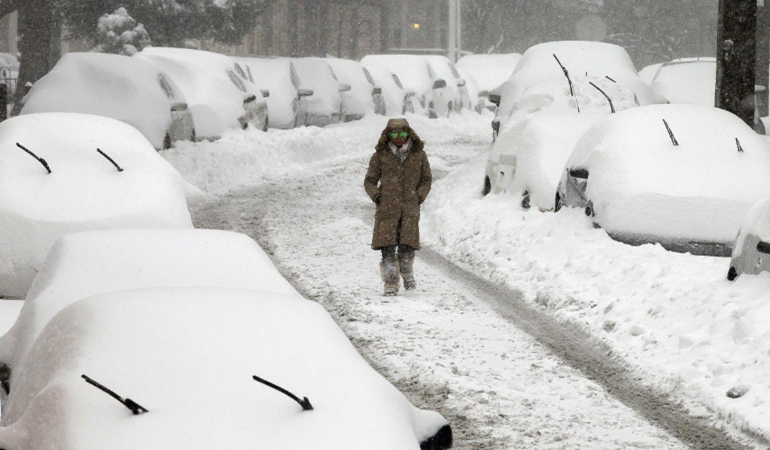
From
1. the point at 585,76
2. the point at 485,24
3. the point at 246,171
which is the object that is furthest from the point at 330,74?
the point at 485,24

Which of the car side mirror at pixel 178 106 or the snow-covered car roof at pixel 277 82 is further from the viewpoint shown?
the snow-covered car roof at pixel 277 82

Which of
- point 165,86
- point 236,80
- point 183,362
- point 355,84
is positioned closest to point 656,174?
point 183,362

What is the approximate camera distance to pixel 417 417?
348cm

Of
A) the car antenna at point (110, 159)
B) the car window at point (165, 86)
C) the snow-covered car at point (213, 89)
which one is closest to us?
the car antenna at point (110, 159)

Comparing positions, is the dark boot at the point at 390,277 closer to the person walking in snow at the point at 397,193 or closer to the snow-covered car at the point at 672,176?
the person walking in snow at the point at 397,193

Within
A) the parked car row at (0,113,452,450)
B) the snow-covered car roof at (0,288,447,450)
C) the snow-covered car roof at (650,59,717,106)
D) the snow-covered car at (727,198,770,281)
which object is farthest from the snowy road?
the snow-covered car roof at (650,59,717,106)

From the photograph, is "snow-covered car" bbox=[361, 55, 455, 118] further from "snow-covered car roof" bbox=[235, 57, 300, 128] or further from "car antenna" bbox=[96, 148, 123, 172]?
"car antenna" bbox=[96, 148, 123, 172]

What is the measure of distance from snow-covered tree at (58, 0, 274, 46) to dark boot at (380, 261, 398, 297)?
22.0 m

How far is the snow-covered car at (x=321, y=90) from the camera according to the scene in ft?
73.4

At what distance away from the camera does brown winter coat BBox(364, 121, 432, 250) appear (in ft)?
29.9

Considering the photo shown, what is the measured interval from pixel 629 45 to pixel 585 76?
42.3m

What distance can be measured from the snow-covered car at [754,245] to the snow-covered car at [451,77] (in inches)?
867

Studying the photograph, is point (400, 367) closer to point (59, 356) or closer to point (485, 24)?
point (59, 356)

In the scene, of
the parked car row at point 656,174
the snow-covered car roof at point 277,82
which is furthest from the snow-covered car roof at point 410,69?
the parked car row at point 656,174
